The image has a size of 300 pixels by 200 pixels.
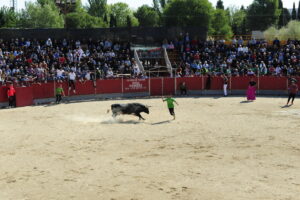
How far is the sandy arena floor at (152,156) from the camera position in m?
10.3

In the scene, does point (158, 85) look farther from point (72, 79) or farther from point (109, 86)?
point (72, 79)

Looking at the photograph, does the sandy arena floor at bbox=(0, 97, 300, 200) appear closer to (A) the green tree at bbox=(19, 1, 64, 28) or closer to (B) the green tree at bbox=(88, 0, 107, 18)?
(A) the green tree at bbox=(19, 1, 64, 28)

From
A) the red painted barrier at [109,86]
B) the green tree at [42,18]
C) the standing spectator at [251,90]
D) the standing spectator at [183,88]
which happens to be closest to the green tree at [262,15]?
the green tree at [42,18]

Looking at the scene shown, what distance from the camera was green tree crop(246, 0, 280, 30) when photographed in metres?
108

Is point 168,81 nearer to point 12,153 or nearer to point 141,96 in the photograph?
point 141,96

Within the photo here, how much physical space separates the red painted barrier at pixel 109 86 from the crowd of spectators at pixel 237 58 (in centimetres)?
517

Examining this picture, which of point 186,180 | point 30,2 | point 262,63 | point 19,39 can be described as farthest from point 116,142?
point 30,2

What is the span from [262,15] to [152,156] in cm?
10120

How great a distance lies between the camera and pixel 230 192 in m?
10.1

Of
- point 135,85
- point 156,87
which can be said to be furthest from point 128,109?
point 156,87

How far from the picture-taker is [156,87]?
107ft

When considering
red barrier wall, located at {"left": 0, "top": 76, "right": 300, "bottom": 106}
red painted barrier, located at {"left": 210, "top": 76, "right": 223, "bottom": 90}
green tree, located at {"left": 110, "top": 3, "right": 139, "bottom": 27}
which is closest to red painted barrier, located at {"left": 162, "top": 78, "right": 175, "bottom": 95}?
red barrier wall, located at {"left": 0, "top": 76, "right": 300, "bottom": 106}

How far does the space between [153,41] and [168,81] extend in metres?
9.78

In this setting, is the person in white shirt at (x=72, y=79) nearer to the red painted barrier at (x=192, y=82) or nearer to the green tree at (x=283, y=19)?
the red painted barrier at (x=192, y=82)
